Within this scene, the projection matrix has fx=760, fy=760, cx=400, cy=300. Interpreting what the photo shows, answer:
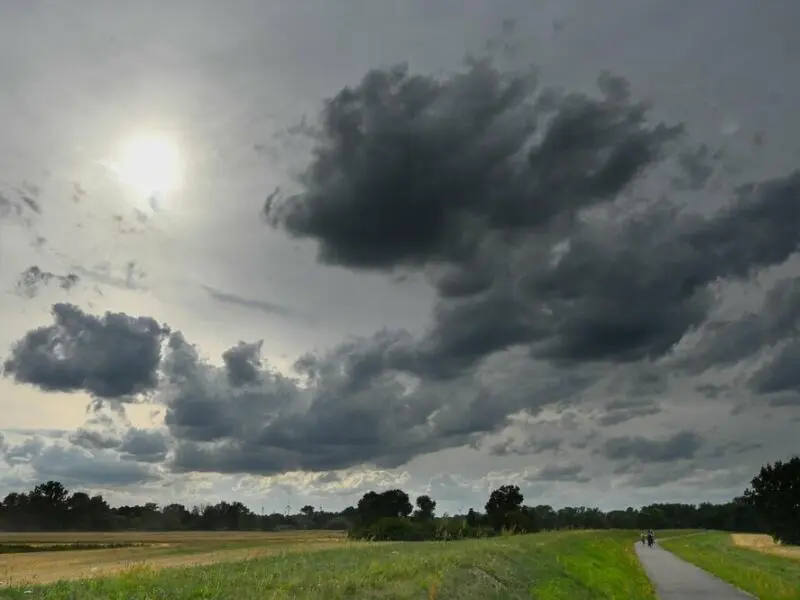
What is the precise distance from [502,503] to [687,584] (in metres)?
117

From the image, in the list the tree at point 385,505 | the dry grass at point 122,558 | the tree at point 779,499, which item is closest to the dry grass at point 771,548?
the tree at point 779,499

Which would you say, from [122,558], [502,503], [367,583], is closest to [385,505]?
[502,503]

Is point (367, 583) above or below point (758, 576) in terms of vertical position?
below

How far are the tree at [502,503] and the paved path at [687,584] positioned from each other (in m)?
94.6

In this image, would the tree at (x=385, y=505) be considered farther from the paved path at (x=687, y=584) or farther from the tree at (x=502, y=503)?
the paved path at (x=687, y=584)

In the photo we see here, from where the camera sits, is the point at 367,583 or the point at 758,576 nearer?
the point at 367,583

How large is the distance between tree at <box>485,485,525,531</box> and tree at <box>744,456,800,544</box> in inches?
1725

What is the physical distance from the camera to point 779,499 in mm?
122375

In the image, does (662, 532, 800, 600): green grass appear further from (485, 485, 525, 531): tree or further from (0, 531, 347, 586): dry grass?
(485, 485, 525, 531): tree

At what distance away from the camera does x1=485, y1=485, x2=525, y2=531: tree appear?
152125 millimetres

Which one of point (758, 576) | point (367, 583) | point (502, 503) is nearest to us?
point (367, 583)

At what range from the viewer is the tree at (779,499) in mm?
117438

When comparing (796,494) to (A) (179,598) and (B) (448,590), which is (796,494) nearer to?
(B) (448,590)

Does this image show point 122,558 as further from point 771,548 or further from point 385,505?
point 385,505
